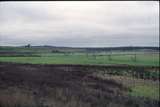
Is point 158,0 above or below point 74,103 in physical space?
above

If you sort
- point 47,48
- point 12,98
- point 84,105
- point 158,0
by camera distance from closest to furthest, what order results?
1. point 158,0
2. point 12,98
3. point 84,105
4. point 47,48

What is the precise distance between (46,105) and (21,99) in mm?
1001

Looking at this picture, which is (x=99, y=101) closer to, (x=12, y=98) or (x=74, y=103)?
(x=74, y=103)

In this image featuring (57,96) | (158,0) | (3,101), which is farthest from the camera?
(57,96)

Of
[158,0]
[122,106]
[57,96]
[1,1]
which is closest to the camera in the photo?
[158,0]

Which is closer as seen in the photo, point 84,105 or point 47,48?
point 84,105

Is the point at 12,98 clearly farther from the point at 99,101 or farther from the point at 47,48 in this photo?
the point at 47,48

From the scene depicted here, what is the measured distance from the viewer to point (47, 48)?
137625 mm

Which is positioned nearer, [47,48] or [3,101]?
[3,101]

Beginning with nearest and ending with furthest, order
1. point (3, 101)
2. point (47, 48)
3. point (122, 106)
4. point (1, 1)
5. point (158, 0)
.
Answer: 1. point (158, 0)
2. point (1, 1)
3. point (3, 101)
4. point (122, 106)
5. point (47, 48)

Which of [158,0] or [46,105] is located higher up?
[158,0]

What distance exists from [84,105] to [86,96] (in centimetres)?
250

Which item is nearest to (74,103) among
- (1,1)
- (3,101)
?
(3,101)

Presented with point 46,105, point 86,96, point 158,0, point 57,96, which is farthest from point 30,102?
point 158,0
